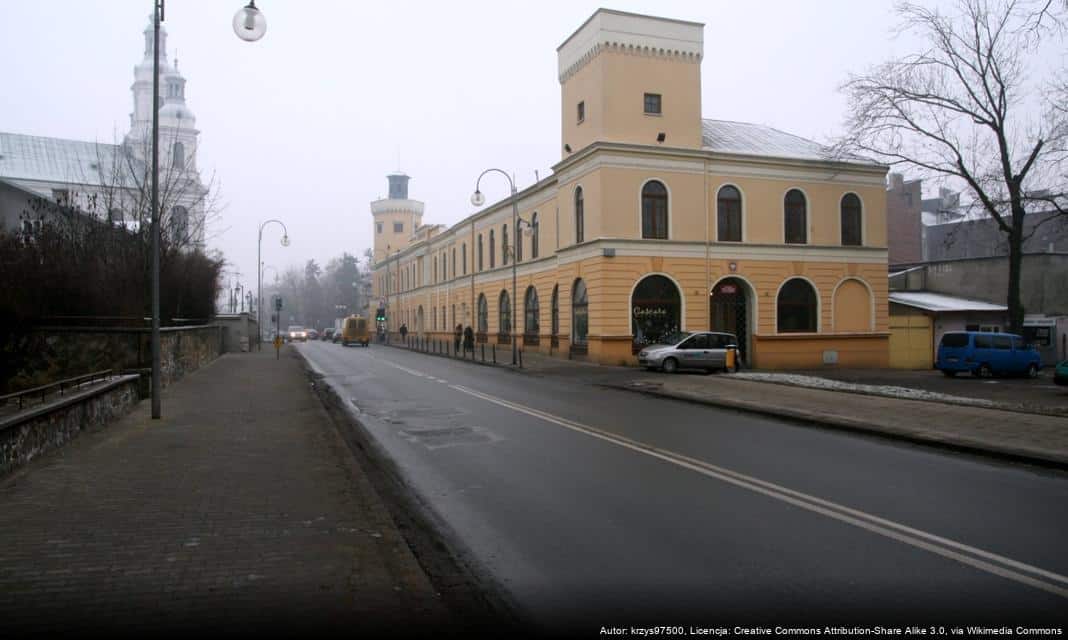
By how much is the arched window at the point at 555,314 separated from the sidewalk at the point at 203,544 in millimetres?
27300

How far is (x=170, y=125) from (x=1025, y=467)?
95.8 meters

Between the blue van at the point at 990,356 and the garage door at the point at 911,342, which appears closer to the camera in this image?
the blue van at the point at 990,356

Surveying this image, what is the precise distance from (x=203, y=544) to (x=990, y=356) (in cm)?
3126

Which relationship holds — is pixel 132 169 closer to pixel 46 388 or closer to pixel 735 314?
pixel 46 388

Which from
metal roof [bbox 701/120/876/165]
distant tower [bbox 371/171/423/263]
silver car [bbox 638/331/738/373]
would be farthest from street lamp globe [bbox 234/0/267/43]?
distant tower [bbox 371/171/423/263]

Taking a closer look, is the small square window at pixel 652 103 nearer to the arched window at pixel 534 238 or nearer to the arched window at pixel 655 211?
the arched window at pixel 655 211

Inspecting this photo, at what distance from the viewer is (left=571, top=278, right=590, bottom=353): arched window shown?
34156mm

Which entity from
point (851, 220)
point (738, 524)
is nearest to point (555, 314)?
point (851, 220)

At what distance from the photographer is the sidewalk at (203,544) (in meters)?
4.50

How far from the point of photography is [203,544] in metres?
5.82

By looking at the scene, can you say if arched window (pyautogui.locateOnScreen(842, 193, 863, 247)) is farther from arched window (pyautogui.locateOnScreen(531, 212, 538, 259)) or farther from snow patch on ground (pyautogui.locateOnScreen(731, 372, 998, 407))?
snow patch on ground (pyautogui.locateOnScreen(731, 372, 998, 407))

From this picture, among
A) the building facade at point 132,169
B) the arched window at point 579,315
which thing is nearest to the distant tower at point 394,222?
the building facade at point 132,169

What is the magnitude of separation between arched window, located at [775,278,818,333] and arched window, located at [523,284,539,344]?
12447 millimetres

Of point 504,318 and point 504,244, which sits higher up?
point 504,244
